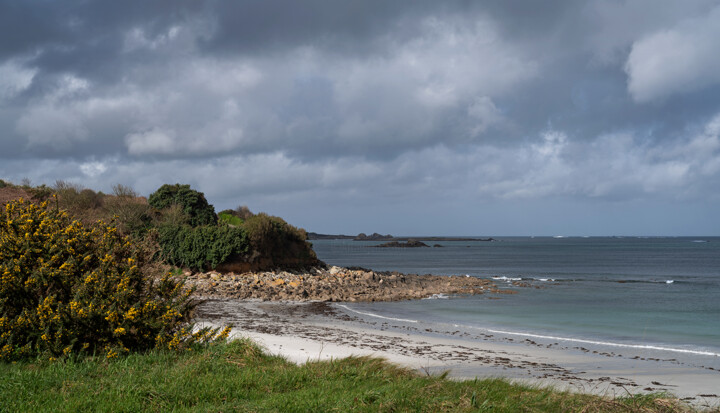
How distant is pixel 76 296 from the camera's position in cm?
791

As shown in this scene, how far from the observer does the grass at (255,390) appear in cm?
589

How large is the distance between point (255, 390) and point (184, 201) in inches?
1339

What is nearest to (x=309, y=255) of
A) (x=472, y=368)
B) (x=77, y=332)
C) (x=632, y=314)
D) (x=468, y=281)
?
(x=468, y=281)

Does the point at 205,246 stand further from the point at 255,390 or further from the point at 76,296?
the point at 255,390

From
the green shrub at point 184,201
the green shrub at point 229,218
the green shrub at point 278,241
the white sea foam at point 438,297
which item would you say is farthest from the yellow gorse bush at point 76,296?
the green shrub at point 229,218

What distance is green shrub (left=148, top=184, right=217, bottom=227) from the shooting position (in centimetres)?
3794

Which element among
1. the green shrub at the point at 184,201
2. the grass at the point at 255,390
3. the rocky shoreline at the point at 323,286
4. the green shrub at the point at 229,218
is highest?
the green shrub at the point at 184,201

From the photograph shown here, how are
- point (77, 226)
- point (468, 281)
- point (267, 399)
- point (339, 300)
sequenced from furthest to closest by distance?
point (468, 281) → point (339, 300) → point (77, 226) → point (267, 399)

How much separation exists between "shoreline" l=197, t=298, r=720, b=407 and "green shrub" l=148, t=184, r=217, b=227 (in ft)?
65.8

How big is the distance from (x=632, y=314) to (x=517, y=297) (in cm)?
748

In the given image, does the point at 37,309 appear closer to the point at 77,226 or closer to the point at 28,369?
the point at 28,369

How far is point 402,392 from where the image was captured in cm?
629

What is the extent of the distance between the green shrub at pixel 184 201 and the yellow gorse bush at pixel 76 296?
1146 inches

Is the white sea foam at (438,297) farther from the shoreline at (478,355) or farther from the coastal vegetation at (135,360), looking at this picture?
the coastal vegetation at (135,360)
